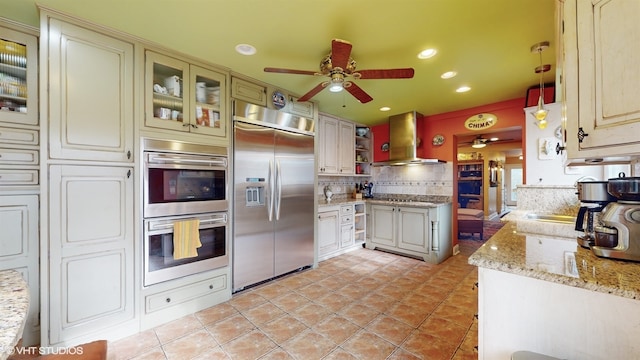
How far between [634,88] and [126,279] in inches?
125

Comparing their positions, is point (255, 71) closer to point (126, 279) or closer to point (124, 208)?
point (124, 208)

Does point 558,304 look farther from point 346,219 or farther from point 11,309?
point 346,219

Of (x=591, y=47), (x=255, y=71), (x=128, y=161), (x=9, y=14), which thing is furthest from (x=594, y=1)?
(x=9, y=14)

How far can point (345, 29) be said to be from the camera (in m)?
1.93

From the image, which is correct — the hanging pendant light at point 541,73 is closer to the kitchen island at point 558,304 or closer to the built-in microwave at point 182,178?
the kitchen island at point 558,304

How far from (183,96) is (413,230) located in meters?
3.61

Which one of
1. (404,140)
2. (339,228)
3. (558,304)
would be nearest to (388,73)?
(558,304)

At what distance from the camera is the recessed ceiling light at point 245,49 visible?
2.19 metres

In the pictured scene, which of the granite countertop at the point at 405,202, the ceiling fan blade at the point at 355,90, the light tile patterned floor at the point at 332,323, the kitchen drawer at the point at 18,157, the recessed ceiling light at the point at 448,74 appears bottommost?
the light tile patterned floor at the point at 332,323

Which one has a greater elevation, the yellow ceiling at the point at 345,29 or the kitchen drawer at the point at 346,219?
the yellow ceiling at the point at 345,29

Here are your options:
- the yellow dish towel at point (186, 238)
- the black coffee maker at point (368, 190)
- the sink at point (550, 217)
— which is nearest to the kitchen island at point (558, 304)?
the sink at point (550, 217)

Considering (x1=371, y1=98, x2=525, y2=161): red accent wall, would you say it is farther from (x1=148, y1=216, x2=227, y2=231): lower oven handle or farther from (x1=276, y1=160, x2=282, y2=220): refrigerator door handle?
(x1=148, y1=216, x2=227, y2=231): lower oven handle

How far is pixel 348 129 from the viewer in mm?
4711

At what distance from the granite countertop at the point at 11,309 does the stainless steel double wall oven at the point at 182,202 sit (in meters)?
1.04
